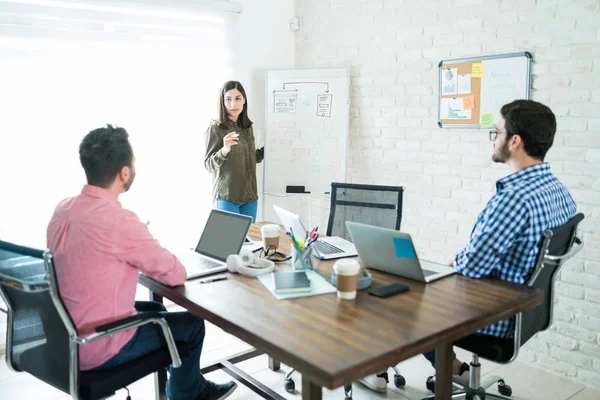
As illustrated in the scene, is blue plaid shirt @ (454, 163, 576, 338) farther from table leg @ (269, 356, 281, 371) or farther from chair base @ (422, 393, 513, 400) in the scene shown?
table leg @ (269, 356, 281, 371)

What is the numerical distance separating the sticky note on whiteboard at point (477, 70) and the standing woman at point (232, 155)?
5.08 ft

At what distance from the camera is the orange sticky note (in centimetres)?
359

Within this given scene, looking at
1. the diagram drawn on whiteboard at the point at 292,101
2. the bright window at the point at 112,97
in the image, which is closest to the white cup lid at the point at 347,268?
the bright window at the point at 112,97

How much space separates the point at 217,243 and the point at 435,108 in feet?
6.30

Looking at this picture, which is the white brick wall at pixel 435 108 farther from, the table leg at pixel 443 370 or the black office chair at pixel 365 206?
the table leg at pixel 443 370

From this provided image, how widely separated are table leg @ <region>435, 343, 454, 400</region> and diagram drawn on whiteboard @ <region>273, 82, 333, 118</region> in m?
2.77

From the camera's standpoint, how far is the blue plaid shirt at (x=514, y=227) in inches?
85.0

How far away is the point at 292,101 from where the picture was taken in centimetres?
458

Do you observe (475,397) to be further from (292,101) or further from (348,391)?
(292,101)

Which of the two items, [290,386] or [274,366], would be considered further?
[274,366]

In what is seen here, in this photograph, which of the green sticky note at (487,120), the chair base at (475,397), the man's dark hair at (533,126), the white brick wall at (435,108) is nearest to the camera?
the man's dark hair at (533,126)

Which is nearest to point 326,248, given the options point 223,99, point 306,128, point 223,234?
point 223,234

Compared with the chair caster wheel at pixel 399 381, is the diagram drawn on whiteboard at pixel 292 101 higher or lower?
higher

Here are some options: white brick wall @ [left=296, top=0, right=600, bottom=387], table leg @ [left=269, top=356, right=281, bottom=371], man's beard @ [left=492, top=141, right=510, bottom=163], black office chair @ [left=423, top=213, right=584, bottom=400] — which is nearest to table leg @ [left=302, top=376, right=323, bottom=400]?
black office chair @ [left=423, top=213, right=584, bottom=400]
